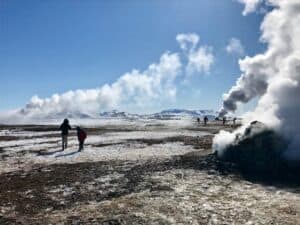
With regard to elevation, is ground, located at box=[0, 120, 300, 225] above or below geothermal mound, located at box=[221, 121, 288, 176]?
below

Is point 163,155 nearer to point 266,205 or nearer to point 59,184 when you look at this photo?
point 59,184

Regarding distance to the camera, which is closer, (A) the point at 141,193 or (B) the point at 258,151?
(A) the point at 141,193

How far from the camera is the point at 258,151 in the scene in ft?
81.8

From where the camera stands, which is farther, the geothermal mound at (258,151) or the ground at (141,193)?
the geothermal mound at (258,151)

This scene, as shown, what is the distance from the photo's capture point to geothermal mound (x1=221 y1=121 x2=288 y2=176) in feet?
78.5

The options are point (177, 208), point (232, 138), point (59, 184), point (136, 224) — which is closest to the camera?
point (136, 224)

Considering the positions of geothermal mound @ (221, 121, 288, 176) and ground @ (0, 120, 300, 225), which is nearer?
ground @ (0, 120, 300, 225)

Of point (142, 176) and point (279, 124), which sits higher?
point (279, 124)

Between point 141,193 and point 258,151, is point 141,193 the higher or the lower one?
the lower one

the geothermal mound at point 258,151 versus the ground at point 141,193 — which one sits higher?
the geothermal mound at point 258,151

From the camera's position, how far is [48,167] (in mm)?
26234

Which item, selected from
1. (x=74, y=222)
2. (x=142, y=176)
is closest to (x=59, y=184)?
(x=142, y=176)

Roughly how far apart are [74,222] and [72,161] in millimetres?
15050

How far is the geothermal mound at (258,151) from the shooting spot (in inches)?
942
